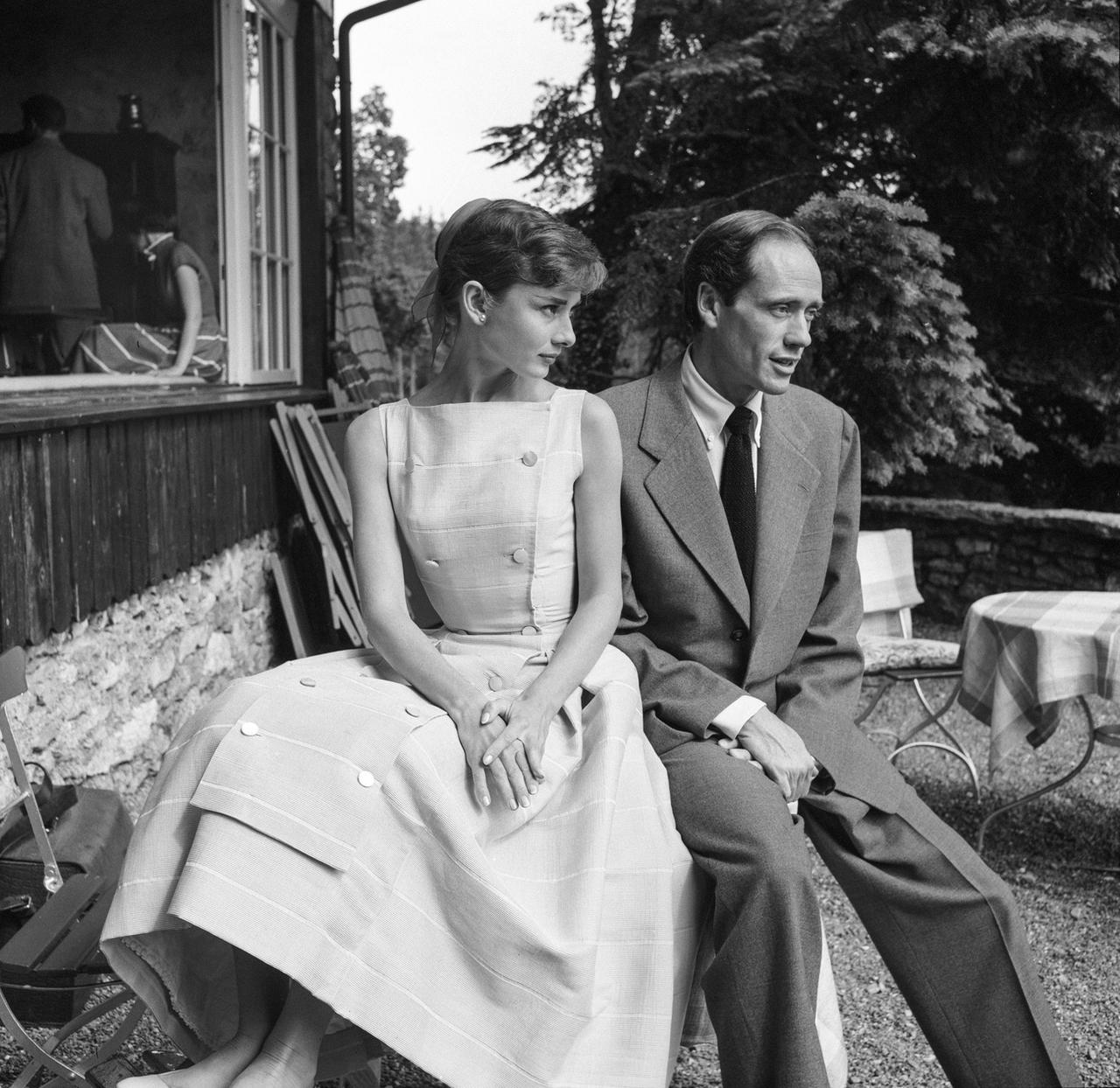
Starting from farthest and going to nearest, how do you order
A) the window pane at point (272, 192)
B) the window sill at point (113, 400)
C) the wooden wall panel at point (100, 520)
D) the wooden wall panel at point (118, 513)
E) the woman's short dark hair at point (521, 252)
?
the window pane at point (272, 192)
the wooden wall panel at point (118, 513)
the wooden wall panel at point (100, 520)
the window sill at point (113, 400)
the woman's short dark hair at point (521, 252)

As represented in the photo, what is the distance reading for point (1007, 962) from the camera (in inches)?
85.6

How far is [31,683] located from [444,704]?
6.46 feet

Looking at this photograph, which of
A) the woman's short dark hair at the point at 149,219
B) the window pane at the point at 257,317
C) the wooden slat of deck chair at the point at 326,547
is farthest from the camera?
the woman's short dark hair at the point at 149,219

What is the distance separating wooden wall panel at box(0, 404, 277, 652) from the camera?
3.54m

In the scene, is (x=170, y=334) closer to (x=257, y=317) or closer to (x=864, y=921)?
(x=257, y=317)

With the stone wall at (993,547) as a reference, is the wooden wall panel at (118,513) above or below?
above

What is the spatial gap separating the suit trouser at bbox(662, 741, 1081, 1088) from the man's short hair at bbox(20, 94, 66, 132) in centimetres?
614

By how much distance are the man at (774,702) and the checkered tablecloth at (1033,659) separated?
64.5 inches

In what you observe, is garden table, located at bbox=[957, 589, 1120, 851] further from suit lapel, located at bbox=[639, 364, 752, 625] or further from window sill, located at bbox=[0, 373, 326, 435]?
window sill, located at bbox=[0, 373, 326, 435]

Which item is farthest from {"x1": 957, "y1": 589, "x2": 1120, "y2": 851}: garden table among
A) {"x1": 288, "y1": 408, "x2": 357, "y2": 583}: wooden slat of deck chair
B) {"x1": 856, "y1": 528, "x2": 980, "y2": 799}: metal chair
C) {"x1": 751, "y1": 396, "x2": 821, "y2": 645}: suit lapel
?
{"x1": 288, "y1": 408, "x2": 357, "y2": 583}: wooden slat of deck chair

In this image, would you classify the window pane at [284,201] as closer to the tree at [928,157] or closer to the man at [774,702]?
the tree at [928,157]

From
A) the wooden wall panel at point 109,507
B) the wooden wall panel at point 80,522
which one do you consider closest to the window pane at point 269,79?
the wooden wall panel at point 109,507

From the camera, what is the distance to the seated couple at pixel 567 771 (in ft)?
6.29

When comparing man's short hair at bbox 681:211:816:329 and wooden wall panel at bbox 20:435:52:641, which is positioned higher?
man's short hair at bbox 681:211:816:329
